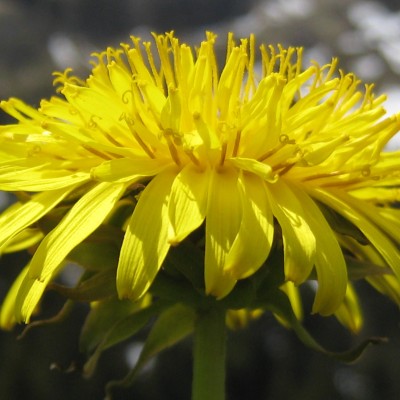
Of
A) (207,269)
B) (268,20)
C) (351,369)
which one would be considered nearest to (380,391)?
(351,369)

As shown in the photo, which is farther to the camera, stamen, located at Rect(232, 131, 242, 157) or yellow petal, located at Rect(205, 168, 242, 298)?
stamen, located at Rect(232, 131, 242, 157)

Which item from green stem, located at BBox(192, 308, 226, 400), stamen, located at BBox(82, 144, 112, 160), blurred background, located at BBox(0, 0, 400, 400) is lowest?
green stem, located at BBox(192, 308, 226, 400)

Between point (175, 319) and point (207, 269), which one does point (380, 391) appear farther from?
point (207, 269)

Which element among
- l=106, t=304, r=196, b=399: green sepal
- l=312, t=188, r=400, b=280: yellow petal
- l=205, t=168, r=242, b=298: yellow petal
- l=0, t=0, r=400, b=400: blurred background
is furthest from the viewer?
l=0, t=0, r=400, b=400: blurred background

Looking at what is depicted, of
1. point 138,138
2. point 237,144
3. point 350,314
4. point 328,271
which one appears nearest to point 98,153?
point 138,138

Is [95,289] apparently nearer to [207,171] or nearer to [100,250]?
[100,250]

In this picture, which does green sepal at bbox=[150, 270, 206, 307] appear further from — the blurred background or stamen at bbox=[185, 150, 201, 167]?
the blurred background

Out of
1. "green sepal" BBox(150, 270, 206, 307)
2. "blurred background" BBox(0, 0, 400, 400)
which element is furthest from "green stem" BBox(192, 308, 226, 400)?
"blurred background" BBox(0, 0, 400, 400)

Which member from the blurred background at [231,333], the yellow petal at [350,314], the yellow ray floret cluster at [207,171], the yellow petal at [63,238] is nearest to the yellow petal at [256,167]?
the yellow ray floret cluster at [207,171]
